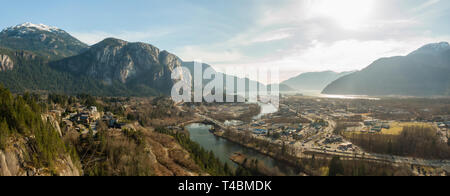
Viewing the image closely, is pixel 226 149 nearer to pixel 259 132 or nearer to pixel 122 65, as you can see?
pixel 259 132

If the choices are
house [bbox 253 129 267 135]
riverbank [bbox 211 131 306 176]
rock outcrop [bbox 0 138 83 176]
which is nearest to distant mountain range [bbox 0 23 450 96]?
house [bbox 253 129 267 135]

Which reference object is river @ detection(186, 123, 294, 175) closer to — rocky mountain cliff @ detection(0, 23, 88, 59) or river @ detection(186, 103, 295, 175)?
river @ detection(186, 103, 295, 175)

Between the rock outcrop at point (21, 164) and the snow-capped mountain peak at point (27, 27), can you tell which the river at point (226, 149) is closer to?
the rock outcrop at point (21, 164)

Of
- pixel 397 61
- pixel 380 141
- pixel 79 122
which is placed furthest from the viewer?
pixel 397 61

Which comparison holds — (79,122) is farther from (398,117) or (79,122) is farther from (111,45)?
(111,45)

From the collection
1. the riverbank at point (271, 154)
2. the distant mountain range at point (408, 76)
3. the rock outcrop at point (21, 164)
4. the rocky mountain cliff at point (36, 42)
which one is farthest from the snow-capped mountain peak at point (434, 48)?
the rocky mountain cliff at point (36, 42)

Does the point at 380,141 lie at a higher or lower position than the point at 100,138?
lower
